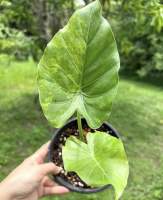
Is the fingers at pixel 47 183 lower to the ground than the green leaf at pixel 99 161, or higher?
lower

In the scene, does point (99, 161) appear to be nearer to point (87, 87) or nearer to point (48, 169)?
point (87, 87)

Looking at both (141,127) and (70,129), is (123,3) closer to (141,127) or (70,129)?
(141,127)

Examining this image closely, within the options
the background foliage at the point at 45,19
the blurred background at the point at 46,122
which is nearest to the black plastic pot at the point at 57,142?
the blurred background at the point at 46,122

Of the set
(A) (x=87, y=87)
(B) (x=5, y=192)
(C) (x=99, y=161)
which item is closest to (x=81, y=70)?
(A) (x=87, y=87)

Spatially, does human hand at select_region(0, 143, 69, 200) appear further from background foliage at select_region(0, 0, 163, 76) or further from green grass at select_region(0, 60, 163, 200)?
background foliage at select_region(0, 0, 163, 76)

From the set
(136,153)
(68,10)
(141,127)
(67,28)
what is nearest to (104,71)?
(67,28)

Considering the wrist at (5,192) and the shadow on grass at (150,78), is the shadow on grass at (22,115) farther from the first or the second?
the shadow on grass at (150,78)

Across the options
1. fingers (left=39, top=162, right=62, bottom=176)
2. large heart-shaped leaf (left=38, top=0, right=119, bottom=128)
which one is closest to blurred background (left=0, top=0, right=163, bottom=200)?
fingers (left=39, top=162, right=62, bottom=176)

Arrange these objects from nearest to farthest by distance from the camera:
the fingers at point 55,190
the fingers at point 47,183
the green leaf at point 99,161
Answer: the green leaf at point 99,161 < the fingers at point 55,190 < the fingers at point 47,183
